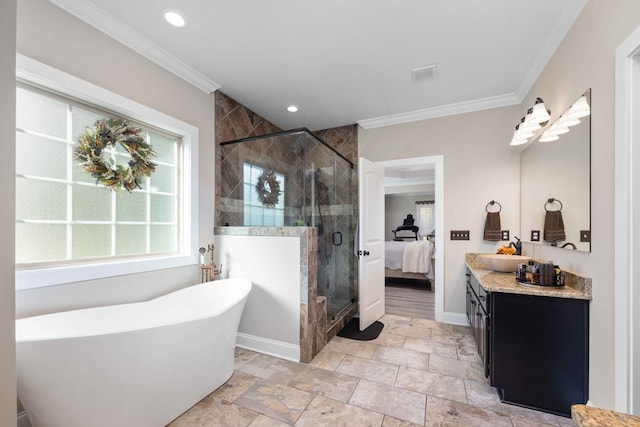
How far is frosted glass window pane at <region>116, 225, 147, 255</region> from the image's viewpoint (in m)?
2.15

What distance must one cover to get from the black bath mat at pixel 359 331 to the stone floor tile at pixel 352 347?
3.5 inches

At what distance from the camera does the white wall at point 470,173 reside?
3080 mm

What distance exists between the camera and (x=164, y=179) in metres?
2.50

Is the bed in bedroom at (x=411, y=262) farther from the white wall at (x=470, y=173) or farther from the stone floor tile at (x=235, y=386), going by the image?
the stone floor tile at (x=235, y=386)

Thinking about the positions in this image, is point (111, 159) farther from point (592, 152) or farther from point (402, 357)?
point (592, 152)

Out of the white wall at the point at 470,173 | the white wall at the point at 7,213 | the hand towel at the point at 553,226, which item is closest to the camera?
the white wall at the point at 7,213

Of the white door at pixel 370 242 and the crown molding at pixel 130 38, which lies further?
the white door at pixel 370 242

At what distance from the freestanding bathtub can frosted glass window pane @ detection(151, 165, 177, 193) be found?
0.98m

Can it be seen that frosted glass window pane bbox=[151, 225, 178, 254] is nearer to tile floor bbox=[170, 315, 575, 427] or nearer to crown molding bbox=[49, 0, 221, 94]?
tile floor bbox=[170, 315, 575, 427]

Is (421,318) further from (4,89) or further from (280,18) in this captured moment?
(4,89)

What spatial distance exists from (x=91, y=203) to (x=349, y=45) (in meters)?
2.33

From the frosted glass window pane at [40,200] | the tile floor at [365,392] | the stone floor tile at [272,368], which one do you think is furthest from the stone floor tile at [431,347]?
the frosted glass window pane at [40,200]

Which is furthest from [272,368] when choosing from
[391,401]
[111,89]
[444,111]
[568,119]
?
[444,111]

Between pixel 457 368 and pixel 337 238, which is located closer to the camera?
pixel 457 368
